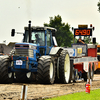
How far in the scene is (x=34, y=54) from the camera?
18.9 meters

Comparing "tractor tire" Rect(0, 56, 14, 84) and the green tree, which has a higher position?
the green tree

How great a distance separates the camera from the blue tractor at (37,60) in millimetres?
18031

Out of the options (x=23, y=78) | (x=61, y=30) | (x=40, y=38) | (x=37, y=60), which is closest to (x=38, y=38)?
(x=40, y=38)

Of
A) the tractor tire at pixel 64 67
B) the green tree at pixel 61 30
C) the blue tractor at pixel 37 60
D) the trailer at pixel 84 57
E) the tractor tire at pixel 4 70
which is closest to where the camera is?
the blue tractor at pixel 37 60

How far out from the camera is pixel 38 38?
19656 mm

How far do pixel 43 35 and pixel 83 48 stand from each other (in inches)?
343

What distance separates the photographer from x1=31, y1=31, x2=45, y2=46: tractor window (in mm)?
19484

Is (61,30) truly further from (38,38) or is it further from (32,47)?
(32,47)

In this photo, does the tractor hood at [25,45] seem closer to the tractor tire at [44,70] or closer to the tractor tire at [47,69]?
the tractor tire at [44,70]

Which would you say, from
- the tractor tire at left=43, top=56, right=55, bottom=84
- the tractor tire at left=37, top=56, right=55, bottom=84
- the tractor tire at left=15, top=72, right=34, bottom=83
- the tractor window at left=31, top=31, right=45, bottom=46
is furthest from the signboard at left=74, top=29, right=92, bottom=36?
the tractor tire at left=37, top=56, right=55, bottom=84

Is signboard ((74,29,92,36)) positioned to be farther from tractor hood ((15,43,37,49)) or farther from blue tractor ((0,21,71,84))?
tractor hood ((15,43,37,49))

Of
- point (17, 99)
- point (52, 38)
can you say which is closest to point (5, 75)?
point (52, 38)

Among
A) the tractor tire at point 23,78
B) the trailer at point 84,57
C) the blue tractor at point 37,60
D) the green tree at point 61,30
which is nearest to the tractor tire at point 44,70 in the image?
the blue tractor at point 37,60

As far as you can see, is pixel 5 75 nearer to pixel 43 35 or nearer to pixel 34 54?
pixel 34 54
